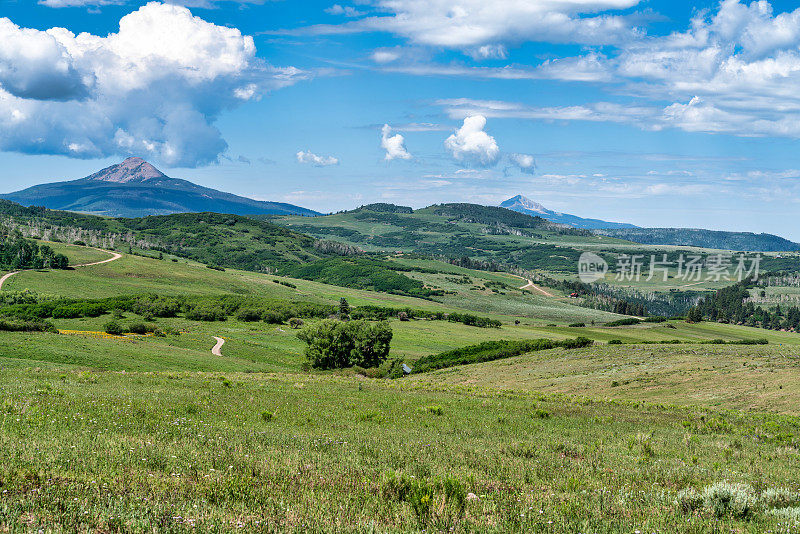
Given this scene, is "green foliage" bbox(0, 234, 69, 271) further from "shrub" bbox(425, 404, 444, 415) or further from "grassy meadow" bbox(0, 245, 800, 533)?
"shrub" bbox(425, 404, 444, 415)

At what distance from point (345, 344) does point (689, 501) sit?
2877 inches

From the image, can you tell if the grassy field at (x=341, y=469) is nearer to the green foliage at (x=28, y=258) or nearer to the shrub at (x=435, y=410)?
the shrub at (x=435, y=410)

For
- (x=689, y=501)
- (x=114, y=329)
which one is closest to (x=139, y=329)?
(x=114, y=329)

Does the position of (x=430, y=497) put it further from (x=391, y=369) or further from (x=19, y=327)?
(x=19, y=327)

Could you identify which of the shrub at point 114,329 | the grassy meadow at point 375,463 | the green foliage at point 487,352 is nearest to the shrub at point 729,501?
the grassy meadow at point 375,463

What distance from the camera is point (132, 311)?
118812mm

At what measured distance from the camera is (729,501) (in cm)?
863

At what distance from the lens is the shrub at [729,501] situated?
27.5 feet

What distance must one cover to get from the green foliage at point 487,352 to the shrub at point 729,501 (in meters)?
71.1

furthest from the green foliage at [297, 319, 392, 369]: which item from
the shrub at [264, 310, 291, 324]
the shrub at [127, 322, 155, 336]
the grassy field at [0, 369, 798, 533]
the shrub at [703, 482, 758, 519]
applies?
the shrub at [703, 482, 758, 519]

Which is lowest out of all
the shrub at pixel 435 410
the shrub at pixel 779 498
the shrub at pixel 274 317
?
the shrub at pixel 274 317

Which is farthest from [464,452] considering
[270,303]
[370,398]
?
[270,303]

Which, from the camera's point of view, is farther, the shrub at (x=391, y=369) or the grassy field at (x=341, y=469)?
the shrub at (x=391, y=369)

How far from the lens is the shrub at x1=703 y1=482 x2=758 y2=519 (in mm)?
8383
